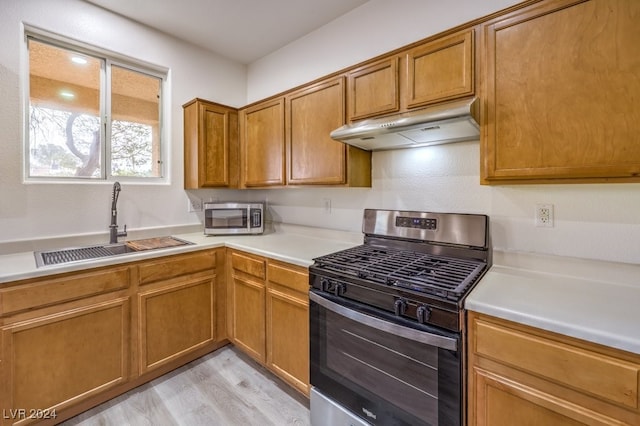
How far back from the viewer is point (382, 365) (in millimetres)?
1330

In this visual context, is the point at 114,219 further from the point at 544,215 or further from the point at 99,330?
the point at 544,215

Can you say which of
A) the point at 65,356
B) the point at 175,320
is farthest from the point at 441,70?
the point at 65,356

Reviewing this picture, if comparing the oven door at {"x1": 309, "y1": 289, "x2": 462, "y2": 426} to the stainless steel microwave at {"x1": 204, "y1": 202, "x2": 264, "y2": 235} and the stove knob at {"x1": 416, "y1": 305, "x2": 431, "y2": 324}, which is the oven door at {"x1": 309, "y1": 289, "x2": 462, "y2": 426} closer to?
the stove knob at {"x1": 416, "y1": 305, "x2": 431, "y2": 324}

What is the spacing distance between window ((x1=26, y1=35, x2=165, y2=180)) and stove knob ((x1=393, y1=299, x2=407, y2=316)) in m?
2.40

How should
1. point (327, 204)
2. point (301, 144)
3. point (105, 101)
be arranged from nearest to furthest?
1. point (301, 144)
2. point (105, 101)
3. point (327, 204)

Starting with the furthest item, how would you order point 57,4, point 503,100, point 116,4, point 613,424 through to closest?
point 116,4, point 57,4, point 503,100, point 613,424

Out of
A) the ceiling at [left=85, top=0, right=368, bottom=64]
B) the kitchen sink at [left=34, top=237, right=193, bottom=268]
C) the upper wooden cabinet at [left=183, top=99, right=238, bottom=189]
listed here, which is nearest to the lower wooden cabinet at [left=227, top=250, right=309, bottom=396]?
the kitchen sink at [left=34, top=237, right=193, bottom=268]

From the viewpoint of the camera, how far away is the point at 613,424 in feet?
2.86

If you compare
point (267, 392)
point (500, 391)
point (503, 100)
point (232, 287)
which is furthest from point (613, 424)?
point (232, 287)

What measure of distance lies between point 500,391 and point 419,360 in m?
0.29

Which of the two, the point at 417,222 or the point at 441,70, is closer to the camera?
the point at 441,70

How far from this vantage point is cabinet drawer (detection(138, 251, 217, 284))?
1.95 meters

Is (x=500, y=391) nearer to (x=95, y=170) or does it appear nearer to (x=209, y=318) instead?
(x=209, y=318)

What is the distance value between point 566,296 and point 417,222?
0.83 meters
